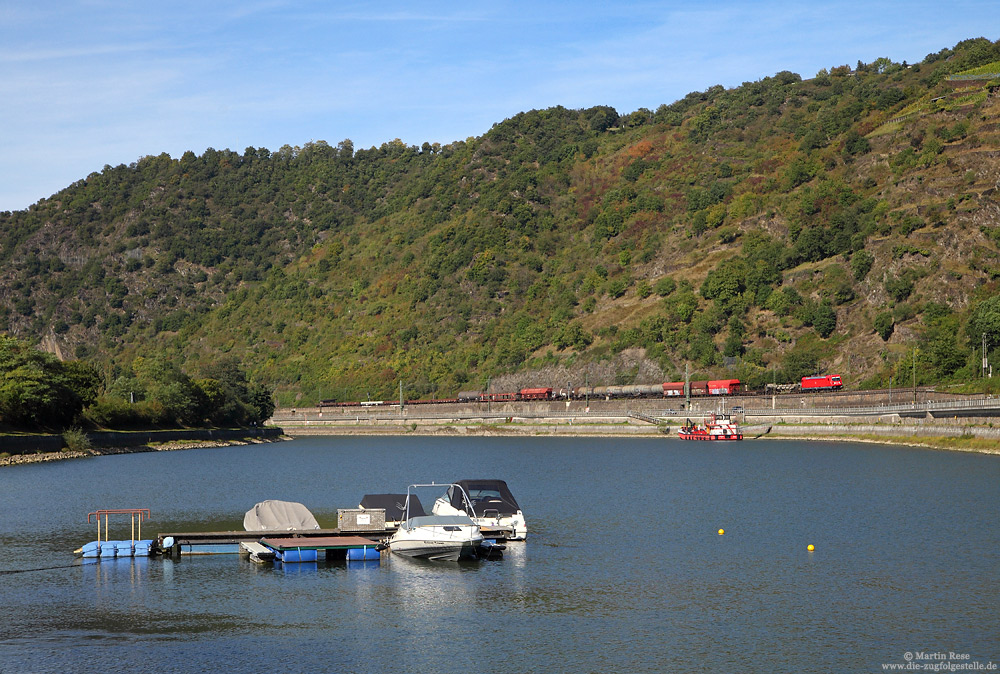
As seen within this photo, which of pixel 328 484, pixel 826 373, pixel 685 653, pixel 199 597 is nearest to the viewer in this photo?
pixel 685 653

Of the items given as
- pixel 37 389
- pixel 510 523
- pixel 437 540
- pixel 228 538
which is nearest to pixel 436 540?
pixel 437 540

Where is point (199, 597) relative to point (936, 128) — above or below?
below

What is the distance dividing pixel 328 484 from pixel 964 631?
183ft

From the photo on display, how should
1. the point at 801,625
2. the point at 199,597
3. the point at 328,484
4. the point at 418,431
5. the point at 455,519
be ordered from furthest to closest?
the point at 418,431
the point at 328,484
the point at 455,519
the point at 199,597
the point at 801,625

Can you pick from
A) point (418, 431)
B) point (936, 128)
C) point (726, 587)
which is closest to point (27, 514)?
point (726, 587)

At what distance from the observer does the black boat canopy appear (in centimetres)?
4912

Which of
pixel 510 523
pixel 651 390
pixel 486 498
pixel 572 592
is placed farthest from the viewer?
pixel 651 390

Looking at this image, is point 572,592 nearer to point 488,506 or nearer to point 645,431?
point 488,506

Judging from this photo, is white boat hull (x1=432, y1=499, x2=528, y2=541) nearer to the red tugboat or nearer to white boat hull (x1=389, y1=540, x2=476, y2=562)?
white boat hull (x1=389, y1=540, x2=476, y2=562)

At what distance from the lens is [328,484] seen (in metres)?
79.9

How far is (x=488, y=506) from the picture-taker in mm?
49375

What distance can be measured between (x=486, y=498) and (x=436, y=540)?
771 cm

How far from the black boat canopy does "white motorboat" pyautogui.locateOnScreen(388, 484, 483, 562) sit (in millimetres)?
5072

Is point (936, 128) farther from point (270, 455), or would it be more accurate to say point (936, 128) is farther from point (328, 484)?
point (328, 484)
